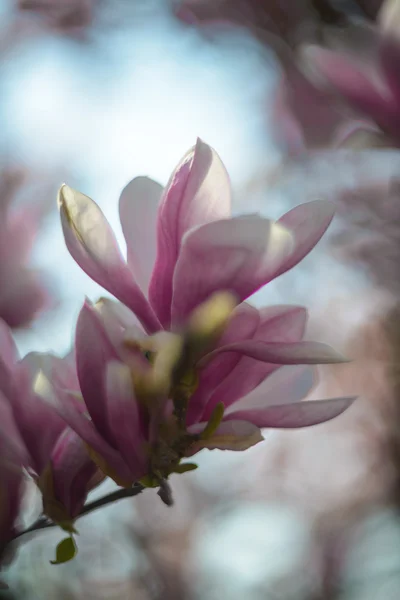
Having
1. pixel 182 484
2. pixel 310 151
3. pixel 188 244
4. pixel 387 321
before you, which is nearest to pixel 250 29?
pixel 310 151

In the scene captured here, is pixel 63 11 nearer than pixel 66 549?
No

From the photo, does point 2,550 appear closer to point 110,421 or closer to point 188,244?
point 110,421

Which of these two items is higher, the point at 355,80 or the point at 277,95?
the point at 355,80

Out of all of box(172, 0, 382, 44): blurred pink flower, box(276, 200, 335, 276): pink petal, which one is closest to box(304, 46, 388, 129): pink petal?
box(276, 200, 335, 276): pink petal

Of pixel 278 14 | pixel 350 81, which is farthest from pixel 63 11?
pixel 350 81

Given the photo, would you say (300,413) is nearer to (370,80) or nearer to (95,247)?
(95,247)

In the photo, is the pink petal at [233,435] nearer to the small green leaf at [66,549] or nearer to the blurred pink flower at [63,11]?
the small green leaf at [66,549]
